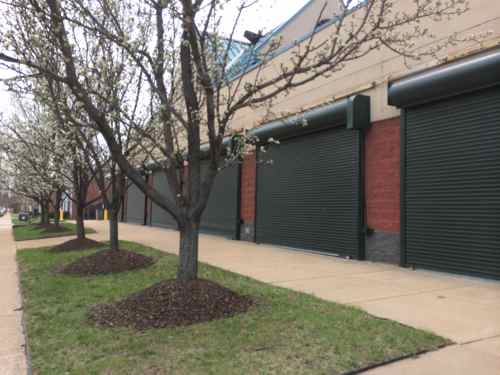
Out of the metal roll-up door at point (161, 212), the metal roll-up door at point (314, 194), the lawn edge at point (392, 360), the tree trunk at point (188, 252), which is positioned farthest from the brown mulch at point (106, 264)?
the metal roll-up door at point (161, 212)

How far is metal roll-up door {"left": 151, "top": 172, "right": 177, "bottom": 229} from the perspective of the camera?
23297 millimetres

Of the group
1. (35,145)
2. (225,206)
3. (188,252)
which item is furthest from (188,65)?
(225,206)

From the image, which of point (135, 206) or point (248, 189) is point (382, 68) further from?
point (135, 206)

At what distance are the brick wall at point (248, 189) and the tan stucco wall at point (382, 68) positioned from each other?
236 centimetres

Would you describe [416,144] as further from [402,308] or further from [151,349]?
[151,349]

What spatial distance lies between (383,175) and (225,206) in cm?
830

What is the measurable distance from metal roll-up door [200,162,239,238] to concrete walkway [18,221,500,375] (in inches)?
196

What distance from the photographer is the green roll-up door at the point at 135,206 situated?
2853 centimetres

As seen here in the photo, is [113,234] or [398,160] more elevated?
[398,160]

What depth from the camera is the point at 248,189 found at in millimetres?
15773

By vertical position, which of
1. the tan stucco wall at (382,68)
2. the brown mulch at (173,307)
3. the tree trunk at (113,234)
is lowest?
the brown mulch at (173,307)

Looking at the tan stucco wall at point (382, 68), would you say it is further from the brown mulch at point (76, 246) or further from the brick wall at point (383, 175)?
the brown mulch at point (76, 246)

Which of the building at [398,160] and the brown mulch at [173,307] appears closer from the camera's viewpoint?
the brown mulch at [173,307]

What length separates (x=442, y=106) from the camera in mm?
8828
